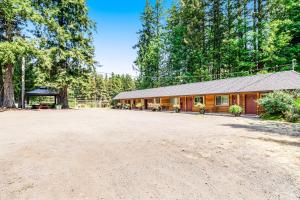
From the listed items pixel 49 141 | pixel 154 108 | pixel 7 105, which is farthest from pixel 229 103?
→ pixel 7 105

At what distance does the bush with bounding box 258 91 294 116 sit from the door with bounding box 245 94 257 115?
13.8 feet

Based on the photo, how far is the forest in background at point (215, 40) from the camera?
34.6m

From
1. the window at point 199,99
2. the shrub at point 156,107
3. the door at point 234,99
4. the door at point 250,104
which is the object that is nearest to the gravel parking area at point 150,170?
the door at point 250,104

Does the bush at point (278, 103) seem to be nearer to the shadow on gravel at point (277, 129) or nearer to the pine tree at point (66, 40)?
the shadow on gravel at point (277, 129)

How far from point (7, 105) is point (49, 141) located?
27.5m

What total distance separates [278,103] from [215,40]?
91.4 feet

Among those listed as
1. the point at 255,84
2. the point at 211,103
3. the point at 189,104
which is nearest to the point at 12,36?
the point at 189,104

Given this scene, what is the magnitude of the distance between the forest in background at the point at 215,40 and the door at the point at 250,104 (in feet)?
29.3

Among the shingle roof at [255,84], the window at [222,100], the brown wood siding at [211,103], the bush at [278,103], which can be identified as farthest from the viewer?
the window at [222,100]

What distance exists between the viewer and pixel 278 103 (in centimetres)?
1852

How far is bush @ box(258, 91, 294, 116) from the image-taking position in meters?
18.2

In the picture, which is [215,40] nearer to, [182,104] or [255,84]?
[182,104]

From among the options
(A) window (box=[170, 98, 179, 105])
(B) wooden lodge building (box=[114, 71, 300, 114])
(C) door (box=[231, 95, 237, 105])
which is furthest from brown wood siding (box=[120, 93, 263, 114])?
(A) window (box=[170, 98, 179, 105])

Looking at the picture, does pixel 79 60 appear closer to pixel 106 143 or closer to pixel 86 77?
pixel 86 77
